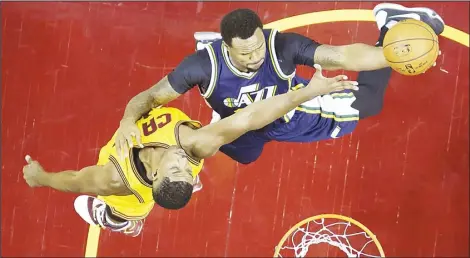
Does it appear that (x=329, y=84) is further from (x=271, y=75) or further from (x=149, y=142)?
(x=149, y=142)

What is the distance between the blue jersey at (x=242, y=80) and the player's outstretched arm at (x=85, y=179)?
2.90ft

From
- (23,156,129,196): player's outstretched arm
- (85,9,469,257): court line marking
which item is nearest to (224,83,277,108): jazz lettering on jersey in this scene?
(23,156,129,196): player's outstretched arm

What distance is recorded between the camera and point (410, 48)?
3.55 metres

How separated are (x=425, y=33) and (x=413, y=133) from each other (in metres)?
2.10

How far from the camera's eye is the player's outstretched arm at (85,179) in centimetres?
387

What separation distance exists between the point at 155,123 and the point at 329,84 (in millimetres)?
1368

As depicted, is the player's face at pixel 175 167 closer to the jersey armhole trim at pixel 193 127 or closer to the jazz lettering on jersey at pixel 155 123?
the jersey armhole trim at pixel 193 127

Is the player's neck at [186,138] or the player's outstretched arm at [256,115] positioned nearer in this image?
the player's outstretched arm at [256,115]

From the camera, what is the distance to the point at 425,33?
3613mm

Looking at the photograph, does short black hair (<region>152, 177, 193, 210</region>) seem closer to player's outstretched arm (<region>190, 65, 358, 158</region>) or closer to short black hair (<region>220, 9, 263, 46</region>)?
player's outstretched arm (<region>190, 65, 358, 158</region>)

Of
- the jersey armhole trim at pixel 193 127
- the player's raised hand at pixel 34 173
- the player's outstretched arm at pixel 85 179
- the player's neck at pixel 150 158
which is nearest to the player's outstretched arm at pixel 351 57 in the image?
the jersey armhole trim at pixel 193 127

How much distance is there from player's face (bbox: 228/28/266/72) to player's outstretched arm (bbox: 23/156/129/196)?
3.73 feet

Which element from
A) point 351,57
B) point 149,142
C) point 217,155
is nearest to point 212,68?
point 149,142

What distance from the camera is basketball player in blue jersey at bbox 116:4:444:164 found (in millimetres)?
3562
